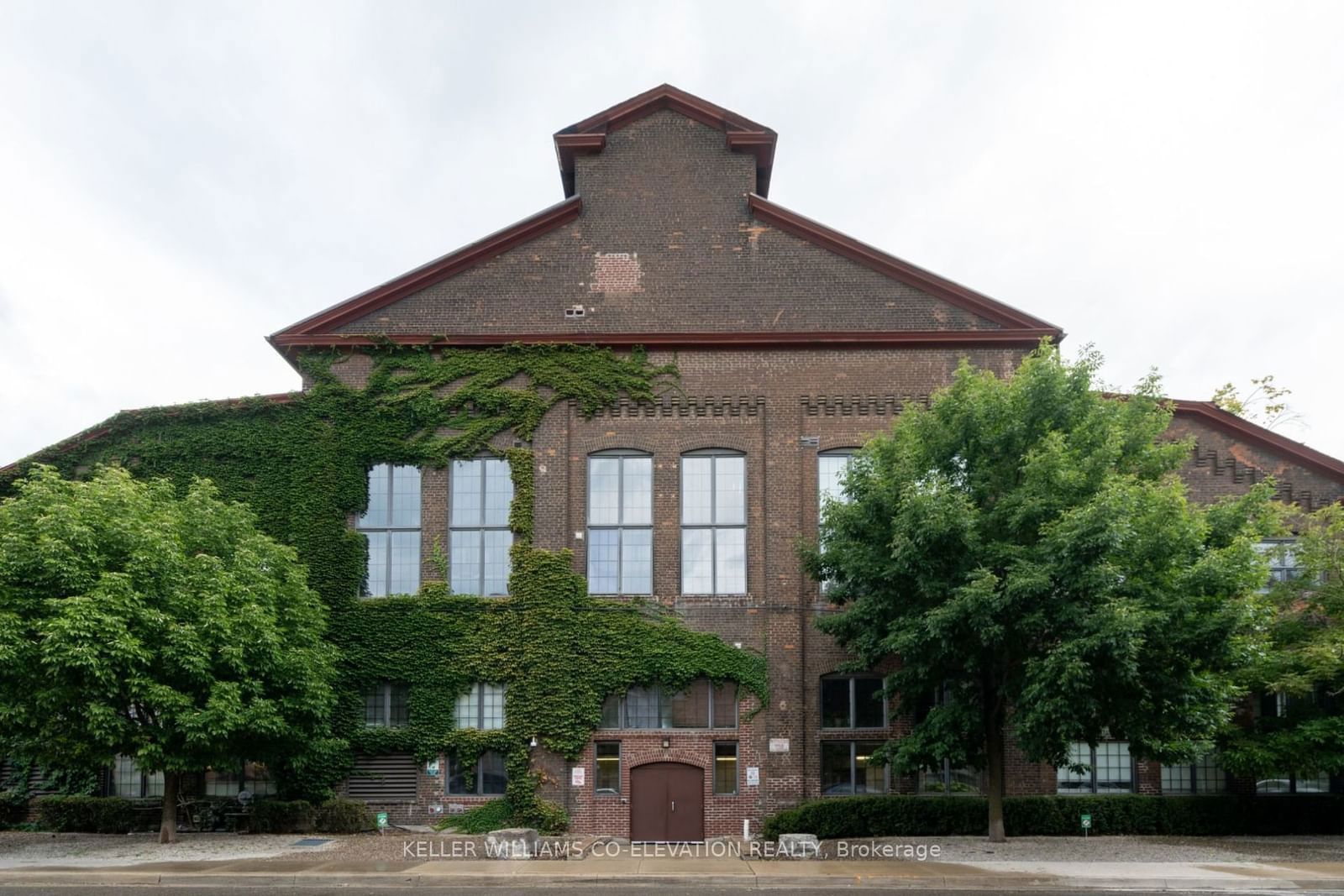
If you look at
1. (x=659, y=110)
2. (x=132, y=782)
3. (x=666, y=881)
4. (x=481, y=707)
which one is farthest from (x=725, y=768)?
(x=659, y=110)

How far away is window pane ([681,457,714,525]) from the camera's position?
87.6ft

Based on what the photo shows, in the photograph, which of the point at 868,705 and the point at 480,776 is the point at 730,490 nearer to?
the point at 868,705

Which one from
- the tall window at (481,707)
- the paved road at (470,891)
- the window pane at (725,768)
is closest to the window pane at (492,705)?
the tall window at (481,707)

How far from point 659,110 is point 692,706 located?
1402 centimetres

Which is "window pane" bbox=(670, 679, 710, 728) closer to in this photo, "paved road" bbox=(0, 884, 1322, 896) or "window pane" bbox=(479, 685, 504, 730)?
"window pane" bbox=(479, 685, 504, 730)

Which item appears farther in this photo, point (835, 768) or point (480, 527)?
point (480, 527)

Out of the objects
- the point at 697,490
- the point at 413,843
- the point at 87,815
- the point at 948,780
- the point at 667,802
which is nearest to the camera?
the point at 413,843

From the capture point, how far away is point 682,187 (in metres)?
27.8

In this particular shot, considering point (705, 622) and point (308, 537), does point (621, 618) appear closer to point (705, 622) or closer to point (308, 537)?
point (705, 622)

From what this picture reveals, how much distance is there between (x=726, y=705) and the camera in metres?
25.9

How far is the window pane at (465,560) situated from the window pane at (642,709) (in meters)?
4.21

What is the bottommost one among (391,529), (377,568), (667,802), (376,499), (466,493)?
(667,802)

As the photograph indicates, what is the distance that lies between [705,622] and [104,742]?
475 inches

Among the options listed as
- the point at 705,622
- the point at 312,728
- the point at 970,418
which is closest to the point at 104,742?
the point at 312,728
